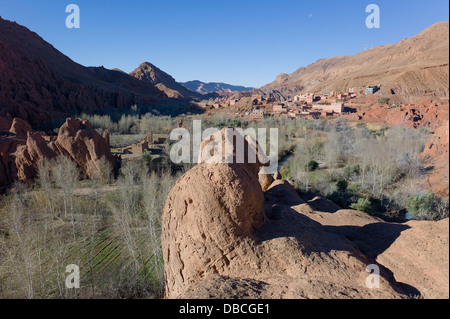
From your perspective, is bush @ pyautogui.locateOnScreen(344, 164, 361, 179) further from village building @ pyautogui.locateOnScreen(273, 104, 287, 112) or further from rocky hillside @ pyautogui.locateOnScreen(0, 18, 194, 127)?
rocky hillside @ pyautogui.locateOnScreen(0, 18, 194, 127)

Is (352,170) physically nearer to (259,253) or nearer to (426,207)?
(426,207)

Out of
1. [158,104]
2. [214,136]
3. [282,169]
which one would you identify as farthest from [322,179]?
[158,104]

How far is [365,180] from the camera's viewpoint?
84.3ft

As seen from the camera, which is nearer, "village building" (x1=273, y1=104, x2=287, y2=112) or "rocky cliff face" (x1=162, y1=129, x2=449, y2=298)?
"rocky cliff face" (x1=162, y1=129, x2=449, y2=298)

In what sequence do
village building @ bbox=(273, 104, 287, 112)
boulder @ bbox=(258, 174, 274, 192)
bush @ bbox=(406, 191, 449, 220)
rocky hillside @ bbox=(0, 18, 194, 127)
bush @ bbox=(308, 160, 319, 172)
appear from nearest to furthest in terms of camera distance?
1. bush @ bbox=(406, 191, 449, 220)
2. boulder @ bbox=(258, 174, 274, 192)
3. bush @ bbox=(308, 160, 319, 172)
4. rocky hillside @ bbox=(0, 18, 194, 127)
5. village building @ bbox=(273, 104, 287, 112)

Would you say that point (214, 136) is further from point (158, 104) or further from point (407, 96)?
point (158, 104)

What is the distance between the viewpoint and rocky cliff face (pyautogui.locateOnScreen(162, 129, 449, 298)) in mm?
5023

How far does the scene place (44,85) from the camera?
66.9m

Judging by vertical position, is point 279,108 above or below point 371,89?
below

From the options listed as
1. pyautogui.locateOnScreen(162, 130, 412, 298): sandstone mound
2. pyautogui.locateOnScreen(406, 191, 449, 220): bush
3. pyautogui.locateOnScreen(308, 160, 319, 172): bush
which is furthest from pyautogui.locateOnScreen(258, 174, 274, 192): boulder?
pyautogui.locateOnScreen(308, 160, 319, 172): bush

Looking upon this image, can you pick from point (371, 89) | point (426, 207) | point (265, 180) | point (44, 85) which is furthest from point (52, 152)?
point (371, 89)

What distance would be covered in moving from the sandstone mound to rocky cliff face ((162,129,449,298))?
0.07ft

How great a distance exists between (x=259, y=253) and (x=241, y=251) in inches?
18.0

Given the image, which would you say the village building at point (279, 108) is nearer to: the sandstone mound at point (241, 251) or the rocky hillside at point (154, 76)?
the sandstone mound at point (241, 251)
